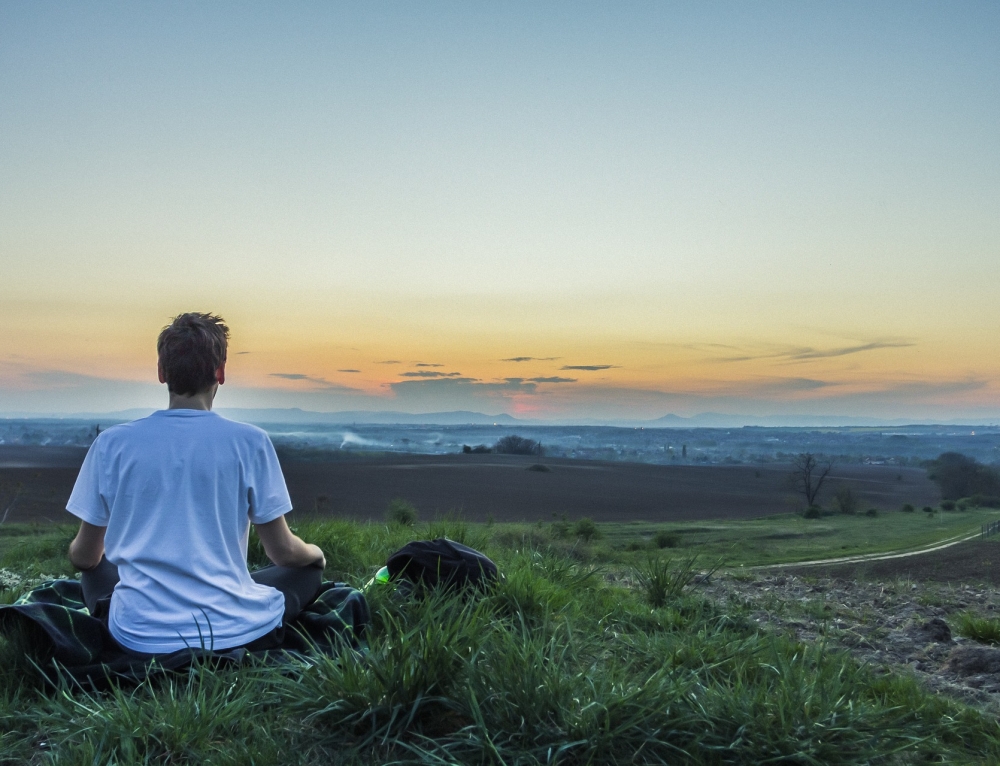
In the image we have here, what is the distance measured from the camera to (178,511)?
116 inches

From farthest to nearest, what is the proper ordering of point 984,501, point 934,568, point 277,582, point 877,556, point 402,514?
point 984,501, point 877,556, point 934,568, point 402,514, point 277,582

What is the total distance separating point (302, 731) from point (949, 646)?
4.09m

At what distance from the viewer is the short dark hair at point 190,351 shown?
116 inches

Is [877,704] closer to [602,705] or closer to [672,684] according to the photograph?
[672,684]

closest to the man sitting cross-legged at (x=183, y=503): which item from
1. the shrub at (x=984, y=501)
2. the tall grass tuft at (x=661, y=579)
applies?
the tall grass tuft at (x=661, y=579)

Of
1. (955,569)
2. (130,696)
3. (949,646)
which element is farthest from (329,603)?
(955,569)

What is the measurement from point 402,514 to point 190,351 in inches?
220

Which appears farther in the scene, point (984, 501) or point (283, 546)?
point (984, 501)

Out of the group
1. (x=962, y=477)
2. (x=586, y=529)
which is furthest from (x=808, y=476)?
(x=586, y=529)

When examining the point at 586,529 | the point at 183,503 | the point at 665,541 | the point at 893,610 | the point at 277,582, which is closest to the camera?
the point at 183,503

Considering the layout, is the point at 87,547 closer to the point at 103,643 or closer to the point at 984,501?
the point at 103,643

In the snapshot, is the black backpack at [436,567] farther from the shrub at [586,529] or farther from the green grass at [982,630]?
the shrub at [586,529]

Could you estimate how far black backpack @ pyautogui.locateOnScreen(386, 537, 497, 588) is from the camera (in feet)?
13.5

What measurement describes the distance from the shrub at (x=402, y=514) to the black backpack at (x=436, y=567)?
324 centimetres
